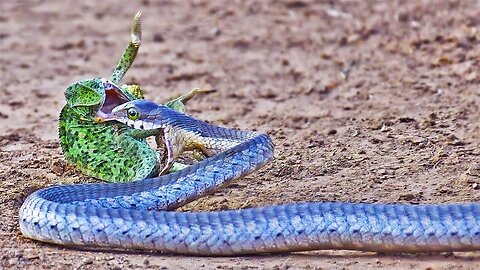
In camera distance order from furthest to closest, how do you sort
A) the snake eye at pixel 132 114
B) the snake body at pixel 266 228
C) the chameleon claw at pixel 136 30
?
the chameleon claw at pixel 136 30
the snake eye at pixel 132 114
the snake body at pixel 266 228

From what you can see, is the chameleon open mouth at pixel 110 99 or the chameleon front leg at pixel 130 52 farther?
the chameleon front leg at pixel 130 52

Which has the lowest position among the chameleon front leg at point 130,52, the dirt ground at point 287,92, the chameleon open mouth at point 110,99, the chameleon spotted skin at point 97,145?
the dirt ground at point 287,92

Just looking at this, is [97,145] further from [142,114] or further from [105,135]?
[142,114]

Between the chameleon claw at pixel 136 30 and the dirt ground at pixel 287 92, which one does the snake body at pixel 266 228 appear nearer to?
the dirt ground at pixel 287 92

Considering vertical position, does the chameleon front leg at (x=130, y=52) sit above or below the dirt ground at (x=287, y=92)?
above

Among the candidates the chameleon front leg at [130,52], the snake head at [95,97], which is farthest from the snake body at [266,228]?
the chameleon front leg at [130,52]

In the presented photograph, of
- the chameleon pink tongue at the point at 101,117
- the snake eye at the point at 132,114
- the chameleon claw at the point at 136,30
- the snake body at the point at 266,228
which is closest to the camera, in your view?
the snake body at the point at 266,228

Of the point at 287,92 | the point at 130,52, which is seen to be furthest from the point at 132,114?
the point at 287,92

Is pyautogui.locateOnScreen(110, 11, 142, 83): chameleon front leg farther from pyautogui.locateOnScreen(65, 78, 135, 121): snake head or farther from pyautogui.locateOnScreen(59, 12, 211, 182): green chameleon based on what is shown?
pyautogui.locateOnScreen(65, 78, 135, 121): snake head
